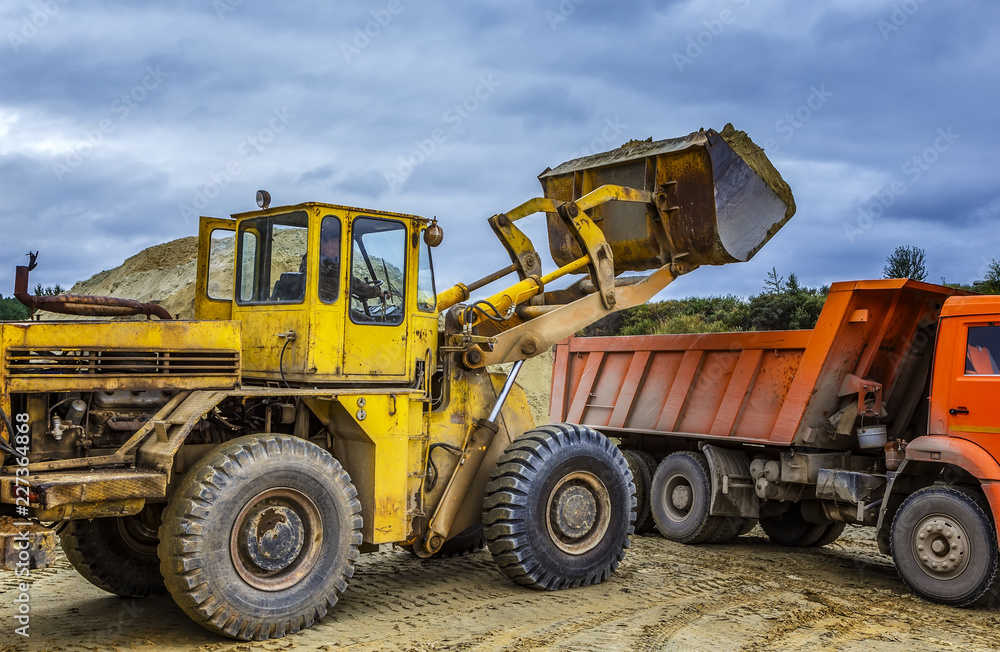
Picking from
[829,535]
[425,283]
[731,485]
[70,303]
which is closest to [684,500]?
[731,485]

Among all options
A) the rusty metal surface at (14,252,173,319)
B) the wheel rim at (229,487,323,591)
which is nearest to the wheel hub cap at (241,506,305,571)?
the wheel rim at (229,487,323,591)

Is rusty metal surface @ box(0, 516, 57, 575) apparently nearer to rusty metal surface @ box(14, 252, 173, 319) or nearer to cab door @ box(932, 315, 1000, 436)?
rusty metal surface @ box(14, 252, 173, 319)

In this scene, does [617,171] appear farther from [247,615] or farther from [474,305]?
[247,615]

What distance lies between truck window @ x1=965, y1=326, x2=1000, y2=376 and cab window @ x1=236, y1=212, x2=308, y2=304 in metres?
5.44

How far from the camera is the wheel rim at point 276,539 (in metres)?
5.96

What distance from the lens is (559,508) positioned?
300 inches

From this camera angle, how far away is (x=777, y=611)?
7117 millimetres

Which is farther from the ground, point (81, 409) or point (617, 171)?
point (617, 171)

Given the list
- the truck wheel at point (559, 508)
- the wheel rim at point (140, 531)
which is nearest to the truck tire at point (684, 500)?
the truck wheel at point (559, 508)

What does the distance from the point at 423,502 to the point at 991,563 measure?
4.45m

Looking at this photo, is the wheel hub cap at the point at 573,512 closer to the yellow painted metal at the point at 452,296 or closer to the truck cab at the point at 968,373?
the yellow painted metal at the point at 452,296

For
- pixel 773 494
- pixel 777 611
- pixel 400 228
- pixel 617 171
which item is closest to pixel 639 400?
pixel 773 494

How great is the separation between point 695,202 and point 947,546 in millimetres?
3701

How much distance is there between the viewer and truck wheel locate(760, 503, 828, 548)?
396 inches
